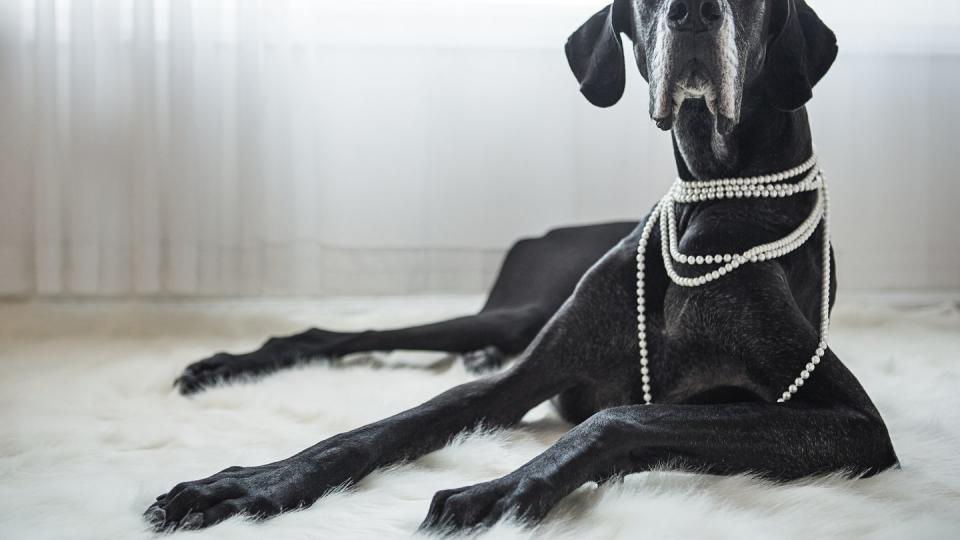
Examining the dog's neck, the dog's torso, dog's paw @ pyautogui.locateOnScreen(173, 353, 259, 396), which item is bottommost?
dog's paw @ pyautogui.locateOnScreen(173, 353, 259, 396)

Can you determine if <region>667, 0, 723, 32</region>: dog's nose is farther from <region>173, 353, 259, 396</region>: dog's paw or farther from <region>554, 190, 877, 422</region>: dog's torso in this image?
<region>173, 353, 259, 396</region>: dog's paw

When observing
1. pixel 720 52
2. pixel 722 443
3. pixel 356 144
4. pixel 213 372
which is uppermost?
pixel 720 52

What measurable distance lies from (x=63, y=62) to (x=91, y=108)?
19cm

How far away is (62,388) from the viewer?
213 centimetres

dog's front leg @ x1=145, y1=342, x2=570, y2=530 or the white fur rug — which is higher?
dog's front leg @ x1=145, y1=342, x2=570, y2=530

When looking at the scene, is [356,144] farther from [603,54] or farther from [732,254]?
[732,254]

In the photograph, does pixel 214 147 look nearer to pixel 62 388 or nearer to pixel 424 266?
pixel 424 266

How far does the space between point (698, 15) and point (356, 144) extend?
225 cm

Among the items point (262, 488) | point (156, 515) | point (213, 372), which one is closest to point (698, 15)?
point (262, 488)

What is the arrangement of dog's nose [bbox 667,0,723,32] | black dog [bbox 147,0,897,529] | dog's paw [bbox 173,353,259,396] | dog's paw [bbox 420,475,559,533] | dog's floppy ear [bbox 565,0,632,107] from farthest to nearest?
dog's paw [bbox 173,353,259,396] → dog's floppy ear [bbox 565,0,632,107] → dog's nose [bbox 667,0,723,32] → black dog [bbox 147,0,897,529] → dog's paw [bbox 420,475,559,533]

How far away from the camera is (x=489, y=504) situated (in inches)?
46.6

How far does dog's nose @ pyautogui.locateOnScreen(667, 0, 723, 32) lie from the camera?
1.41 metres

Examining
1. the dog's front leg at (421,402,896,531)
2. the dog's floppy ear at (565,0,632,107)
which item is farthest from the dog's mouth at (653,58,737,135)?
the dog's front leg at (421,402,896,531)

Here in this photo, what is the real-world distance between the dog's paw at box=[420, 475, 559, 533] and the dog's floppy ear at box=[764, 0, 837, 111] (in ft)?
2.51
